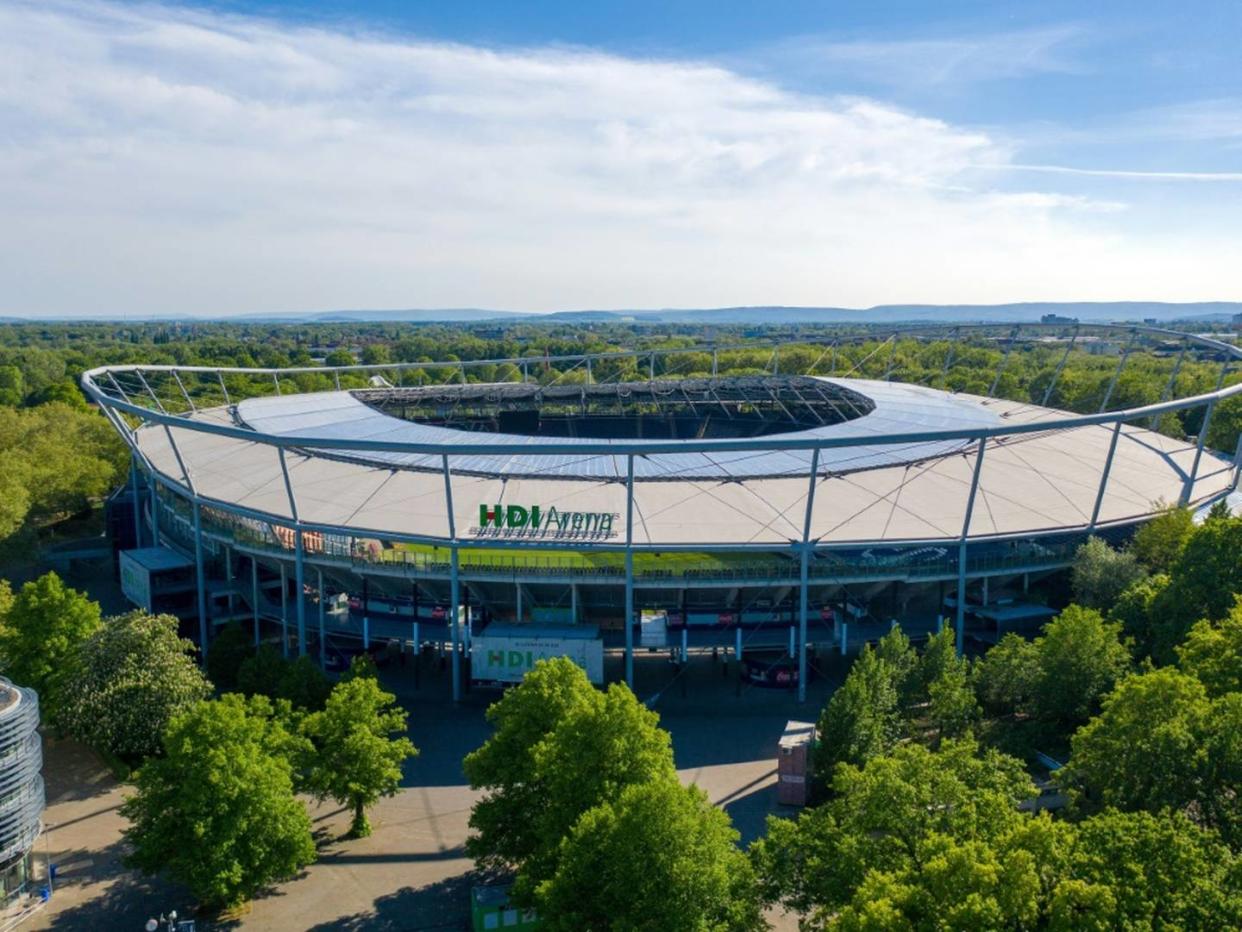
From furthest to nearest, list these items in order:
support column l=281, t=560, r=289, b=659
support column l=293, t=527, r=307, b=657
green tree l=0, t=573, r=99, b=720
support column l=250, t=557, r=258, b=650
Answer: support column l=250, t=557, r=258, b=650 < support column l=281, t=560, r=289, b=659 < support column l=293, t=527, r=307, b=657 < green tree l=0, t=573, r=99, b=720

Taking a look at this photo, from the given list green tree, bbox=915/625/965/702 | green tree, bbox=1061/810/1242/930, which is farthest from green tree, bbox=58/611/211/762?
green tree, bbox=1061/810/1242/930

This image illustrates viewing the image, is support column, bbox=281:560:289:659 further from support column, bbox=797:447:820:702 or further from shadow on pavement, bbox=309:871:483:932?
support column, bbox=797:447:820:702

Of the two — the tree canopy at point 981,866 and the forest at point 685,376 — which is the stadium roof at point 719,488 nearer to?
the forest at point 685,376

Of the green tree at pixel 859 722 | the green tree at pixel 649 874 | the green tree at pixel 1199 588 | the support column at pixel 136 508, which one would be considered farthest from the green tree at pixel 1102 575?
the support column at pixel 136 508

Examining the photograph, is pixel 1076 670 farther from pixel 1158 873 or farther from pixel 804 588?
pixel 1158 873

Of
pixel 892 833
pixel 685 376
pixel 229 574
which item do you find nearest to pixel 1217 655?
pixel 892 833

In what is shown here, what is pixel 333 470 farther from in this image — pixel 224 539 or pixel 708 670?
pixel 708 670

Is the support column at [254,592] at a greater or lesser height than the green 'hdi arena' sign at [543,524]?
lesser
